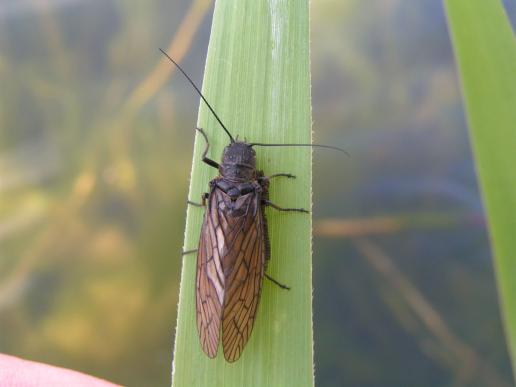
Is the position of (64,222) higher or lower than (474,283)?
higher

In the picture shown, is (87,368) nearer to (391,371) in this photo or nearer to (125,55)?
(391,371)

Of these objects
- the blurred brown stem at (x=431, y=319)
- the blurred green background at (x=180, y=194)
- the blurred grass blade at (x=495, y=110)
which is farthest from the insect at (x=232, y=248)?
the blurred brown stem at (x=431, y=319)

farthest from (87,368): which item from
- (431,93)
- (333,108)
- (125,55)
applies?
(431,93)

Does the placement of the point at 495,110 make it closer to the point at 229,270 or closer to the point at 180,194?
the point at 229,270

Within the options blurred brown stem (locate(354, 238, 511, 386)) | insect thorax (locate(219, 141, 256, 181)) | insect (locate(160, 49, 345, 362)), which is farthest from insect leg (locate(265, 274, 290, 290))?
blurred brown stem (locate(354, 238, 511, 386))

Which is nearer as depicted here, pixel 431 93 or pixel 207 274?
pixel 207 274

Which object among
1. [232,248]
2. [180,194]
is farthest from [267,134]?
[180,194]

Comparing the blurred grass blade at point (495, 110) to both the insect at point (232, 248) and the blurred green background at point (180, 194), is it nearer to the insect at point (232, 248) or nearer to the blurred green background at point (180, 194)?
the insect at point (232, 248)
